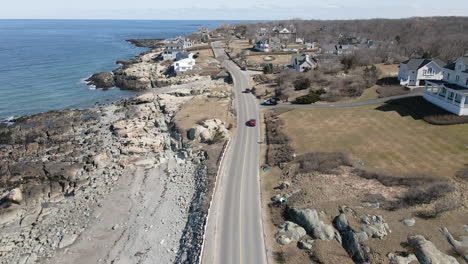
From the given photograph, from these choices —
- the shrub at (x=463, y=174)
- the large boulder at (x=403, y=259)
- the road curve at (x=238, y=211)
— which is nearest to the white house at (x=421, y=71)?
the shrub at (x=463, y=174)

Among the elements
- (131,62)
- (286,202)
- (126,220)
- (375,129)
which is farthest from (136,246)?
(131,62)

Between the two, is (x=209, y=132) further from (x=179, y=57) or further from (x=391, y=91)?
(x=179, y=57)

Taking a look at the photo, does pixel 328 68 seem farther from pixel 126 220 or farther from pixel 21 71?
pixel 21 71

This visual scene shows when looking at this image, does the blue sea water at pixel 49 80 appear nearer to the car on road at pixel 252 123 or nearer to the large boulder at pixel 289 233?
the car on road at pixel 252 123

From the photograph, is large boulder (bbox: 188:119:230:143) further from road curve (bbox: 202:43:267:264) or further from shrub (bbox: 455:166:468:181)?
shrub (bbox: 455:166:468:181)

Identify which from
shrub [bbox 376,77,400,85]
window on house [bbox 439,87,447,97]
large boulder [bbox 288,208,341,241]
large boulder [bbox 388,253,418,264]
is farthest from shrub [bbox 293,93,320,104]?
large boulder [bbox 388,253,418,264]

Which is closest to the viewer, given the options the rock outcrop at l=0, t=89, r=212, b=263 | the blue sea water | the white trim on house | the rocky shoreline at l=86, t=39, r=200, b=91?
the rock outcrop at l=0, t=89, r=212, b=263

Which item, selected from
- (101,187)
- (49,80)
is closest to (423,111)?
(101,187)
